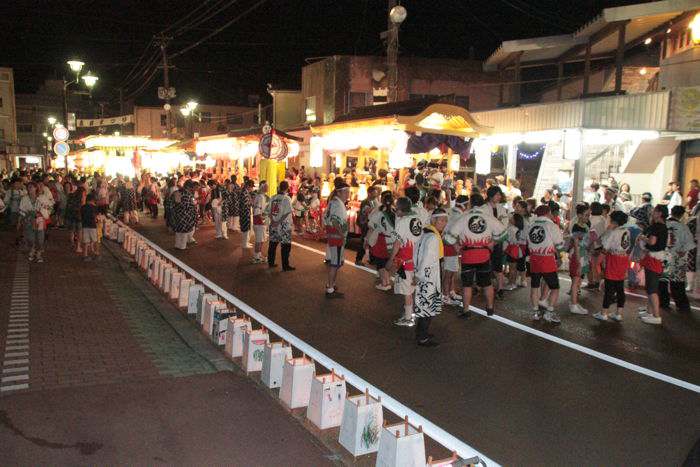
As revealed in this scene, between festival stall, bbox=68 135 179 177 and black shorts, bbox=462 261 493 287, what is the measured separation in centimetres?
2555

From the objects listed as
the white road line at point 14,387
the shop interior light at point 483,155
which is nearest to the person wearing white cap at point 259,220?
the shop interior light at point 483,155

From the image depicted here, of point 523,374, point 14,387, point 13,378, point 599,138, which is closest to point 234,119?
point 599,138

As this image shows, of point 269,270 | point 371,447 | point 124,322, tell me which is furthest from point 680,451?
point 269,270

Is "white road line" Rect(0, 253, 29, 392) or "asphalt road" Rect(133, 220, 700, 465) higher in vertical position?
"white road line" Rect(0, 253, 29, 392)

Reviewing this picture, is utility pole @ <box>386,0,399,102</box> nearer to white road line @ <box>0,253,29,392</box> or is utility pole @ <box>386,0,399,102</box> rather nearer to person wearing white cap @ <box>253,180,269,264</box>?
person wearing white cap @ <box>253,180,269,264</box>

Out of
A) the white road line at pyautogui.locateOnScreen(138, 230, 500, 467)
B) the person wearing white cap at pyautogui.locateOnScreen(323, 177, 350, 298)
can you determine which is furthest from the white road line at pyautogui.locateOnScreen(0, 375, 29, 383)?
the person wearing white cap at pyautogui.locateOnScreen(323, 177, 350, 298)

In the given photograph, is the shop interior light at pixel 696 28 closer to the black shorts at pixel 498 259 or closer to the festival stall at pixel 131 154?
the black shorts at pixel 498 259

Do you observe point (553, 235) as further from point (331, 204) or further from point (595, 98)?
point (595, 98)

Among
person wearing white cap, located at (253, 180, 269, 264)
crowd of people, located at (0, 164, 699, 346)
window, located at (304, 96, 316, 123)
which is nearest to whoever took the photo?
crowd of people, located at (0, 164, 699, 346)

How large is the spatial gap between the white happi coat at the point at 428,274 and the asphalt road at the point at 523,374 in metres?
0.61

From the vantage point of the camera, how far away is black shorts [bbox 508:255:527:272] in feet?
37.5

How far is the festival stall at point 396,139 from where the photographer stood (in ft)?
51.7

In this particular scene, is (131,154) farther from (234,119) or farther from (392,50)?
(234,119)

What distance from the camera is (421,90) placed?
31.9 meters
